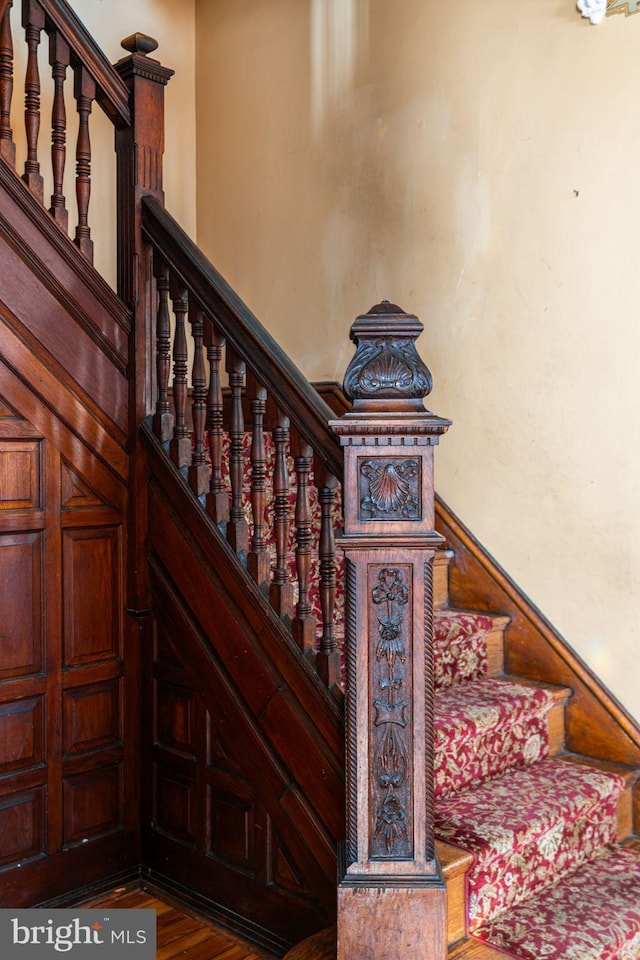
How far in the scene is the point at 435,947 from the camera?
6.16 feet

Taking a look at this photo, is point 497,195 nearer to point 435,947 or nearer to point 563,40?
point 563,40

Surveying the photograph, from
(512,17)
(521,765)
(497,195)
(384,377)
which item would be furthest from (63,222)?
(521,765)

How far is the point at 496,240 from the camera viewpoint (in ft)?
10.0

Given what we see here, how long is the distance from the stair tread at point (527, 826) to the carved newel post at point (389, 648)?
0.94ft

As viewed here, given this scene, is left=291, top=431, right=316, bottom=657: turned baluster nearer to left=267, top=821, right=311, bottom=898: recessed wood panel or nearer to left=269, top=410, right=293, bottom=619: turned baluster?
left=269, top=410, right=293, bottom=619: turned baluster

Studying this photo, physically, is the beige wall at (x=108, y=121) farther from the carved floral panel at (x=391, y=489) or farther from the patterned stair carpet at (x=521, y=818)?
the carved floral panel at (x=391, y=489)

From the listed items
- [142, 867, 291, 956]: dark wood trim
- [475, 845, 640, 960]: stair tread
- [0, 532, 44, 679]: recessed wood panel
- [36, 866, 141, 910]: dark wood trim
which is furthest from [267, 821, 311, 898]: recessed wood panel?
[0, 532, 44, 679]: recessed wood panel

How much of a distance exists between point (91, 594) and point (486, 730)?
4.21 feet

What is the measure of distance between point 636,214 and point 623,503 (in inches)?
35.3

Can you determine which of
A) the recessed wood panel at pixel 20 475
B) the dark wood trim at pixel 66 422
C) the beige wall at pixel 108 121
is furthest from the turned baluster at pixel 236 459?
the beige wall at pixel 108 121

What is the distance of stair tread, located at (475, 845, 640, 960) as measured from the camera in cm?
199

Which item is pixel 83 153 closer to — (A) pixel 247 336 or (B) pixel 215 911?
(A) pixel 247 336

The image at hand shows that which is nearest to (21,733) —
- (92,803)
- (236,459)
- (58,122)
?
(92,803)

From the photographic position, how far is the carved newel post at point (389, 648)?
6.14 ft
